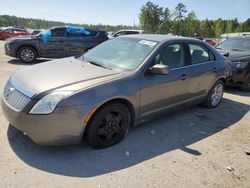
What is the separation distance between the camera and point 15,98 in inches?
128

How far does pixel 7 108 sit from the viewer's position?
3.27 meters

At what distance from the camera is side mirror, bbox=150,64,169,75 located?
373cm

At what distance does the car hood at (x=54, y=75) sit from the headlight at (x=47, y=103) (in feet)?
0.45

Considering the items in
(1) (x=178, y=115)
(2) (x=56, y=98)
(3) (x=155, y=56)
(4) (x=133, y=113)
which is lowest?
(1) (x=178, y=115)

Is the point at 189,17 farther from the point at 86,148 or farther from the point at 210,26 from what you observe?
the point at 86,148

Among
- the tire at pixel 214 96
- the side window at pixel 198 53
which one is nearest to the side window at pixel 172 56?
the side window at pixel 198 53

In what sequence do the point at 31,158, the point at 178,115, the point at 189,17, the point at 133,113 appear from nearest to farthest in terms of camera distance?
the point at 31,158 < the point at 133,113 < the point at 178,115 < the point at 189,17

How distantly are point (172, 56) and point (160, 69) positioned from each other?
0.80 metres

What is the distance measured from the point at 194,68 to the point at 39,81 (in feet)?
9.30

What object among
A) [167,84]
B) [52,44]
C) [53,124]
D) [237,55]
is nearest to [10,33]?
[52,44]

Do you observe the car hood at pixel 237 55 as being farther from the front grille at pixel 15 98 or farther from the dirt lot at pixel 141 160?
the front grille at pixel 15 98

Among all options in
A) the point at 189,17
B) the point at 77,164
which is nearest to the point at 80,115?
the point at 77,164

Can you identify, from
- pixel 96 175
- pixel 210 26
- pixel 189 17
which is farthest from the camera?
pixel 210 26

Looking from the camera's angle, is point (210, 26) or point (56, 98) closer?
point (56, 98)
